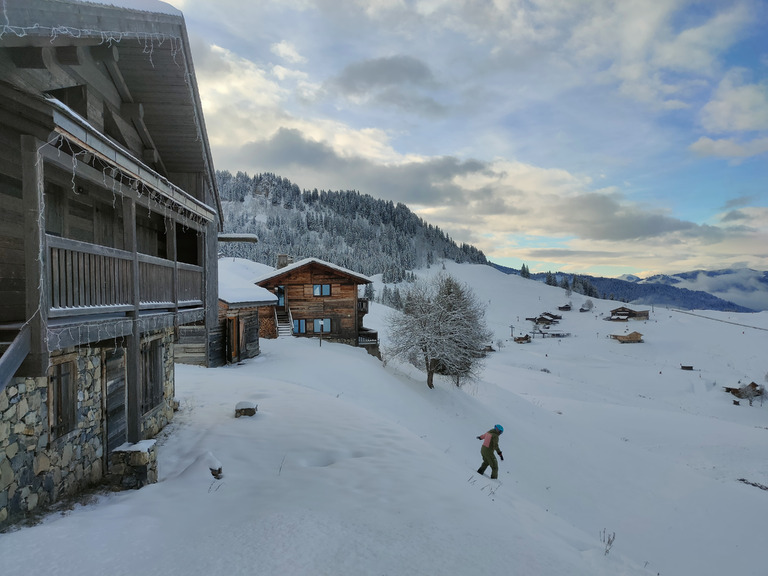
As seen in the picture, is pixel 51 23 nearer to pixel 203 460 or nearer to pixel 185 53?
pixel 185 53

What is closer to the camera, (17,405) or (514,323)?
(17,405)

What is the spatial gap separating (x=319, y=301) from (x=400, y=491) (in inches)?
1076

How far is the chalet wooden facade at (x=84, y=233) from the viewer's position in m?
5.22

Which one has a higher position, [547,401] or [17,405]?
[17,405]

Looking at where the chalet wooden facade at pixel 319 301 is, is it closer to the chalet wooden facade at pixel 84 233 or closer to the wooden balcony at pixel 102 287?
the chalet wooden facade at pixel 84 233

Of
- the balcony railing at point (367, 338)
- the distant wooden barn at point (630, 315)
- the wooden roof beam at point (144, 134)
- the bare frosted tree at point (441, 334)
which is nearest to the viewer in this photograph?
the wooden roof beam at point (144, 134)

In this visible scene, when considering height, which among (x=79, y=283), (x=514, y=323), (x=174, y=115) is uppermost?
(x=174, y=115)

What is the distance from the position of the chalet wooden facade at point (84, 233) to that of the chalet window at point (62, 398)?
0.02 metres

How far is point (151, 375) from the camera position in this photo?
10.6m

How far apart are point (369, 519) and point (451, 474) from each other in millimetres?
3669

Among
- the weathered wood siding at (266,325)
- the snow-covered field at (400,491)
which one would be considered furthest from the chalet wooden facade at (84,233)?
the weathered wood siding at (266,325)

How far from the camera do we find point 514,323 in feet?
395

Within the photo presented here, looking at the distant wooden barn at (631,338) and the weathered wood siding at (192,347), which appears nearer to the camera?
the weathered wood siding at (192,347)

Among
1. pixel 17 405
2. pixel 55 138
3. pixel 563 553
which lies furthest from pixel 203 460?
pixel 563 553
